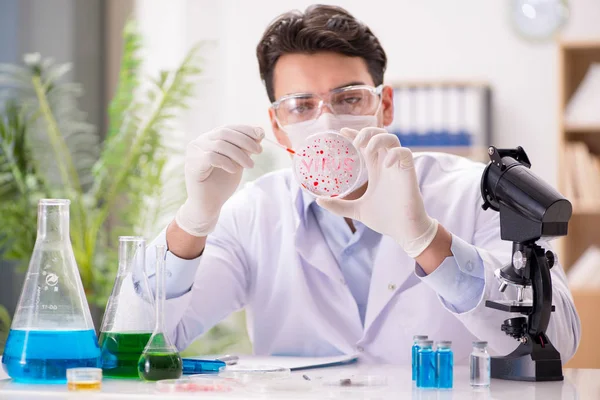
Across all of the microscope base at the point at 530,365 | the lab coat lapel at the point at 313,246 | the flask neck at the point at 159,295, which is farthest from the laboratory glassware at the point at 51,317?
the lab coat lapel at the point at 313,246

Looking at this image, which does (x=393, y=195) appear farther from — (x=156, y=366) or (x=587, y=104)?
(x=587, y=104)

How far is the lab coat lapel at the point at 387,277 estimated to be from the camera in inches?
73.8

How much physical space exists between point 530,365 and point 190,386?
1.81 ft

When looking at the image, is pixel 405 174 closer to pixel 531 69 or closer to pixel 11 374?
pixel 11 374

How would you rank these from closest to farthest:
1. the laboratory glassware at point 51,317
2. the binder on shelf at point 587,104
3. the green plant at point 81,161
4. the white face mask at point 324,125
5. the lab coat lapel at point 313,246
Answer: the laboratory glassware at point 51,317 → the white face mask at point 324,125 → the lab coat lapel at point 313,246 → the green plant at point 81,161 → the binder on shelf at point 587,104

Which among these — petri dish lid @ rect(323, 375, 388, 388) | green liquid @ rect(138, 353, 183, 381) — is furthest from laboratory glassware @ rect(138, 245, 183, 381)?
petri dish lid @ rect(323, 375, 388, 388)

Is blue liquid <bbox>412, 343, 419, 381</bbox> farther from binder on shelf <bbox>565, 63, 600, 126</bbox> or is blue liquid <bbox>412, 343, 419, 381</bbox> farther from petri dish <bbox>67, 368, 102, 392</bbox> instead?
binder on shelf <bbox>565, 63, 600, 126</bbox>

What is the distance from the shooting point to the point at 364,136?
1.53 meters

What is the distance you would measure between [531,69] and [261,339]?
10.4 feet

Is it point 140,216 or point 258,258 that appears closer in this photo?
point 258,258

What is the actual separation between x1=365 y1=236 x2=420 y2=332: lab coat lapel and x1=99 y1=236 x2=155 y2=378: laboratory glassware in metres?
0.71

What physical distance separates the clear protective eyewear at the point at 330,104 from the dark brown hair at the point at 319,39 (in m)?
0.14

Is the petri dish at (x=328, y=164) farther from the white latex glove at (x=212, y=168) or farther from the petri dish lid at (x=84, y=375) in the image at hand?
the petri dish lid at (x=84, y=375)

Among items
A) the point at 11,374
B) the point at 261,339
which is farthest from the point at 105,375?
the point at 261,339
